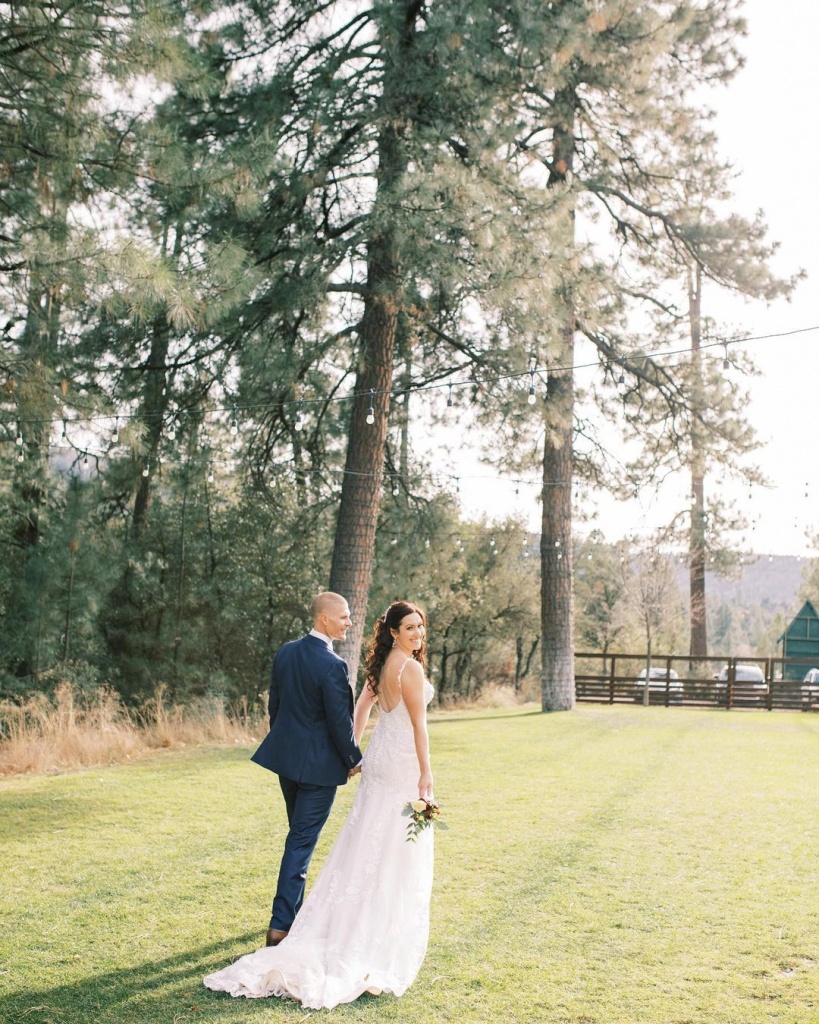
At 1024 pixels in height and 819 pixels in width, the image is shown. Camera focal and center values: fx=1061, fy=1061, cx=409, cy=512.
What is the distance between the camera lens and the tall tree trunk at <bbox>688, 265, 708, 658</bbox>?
19250 millimetres

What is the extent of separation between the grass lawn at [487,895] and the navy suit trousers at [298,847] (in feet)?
1.06

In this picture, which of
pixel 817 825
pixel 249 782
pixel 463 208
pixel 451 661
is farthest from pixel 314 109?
pixel 451 661

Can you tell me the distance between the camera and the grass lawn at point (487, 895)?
4465 millimetres

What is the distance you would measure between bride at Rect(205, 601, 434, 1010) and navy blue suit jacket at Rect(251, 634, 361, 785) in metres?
0.15

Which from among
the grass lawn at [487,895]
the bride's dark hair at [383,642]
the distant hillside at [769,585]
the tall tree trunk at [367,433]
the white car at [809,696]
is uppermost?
the distant hillside at [769,585]

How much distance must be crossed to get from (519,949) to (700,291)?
1835 cm

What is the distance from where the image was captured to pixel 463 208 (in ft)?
40.0

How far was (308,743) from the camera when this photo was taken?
5.10m

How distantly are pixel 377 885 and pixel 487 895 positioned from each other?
156cm

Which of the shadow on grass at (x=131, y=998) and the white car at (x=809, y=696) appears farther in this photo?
the white car at (x=809, y=696)

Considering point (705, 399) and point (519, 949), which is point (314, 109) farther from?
point (519, 949)

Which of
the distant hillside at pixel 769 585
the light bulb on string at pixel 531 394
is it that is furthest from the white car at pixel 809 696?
the distant hillside at pixel 769 585

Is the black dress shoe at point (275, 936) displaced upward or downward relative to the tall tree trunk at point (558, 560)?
downward

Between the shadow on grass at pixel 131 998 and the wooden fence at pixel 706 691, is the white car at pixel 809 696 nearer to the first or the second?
the wooden fence at pixel 706 691
